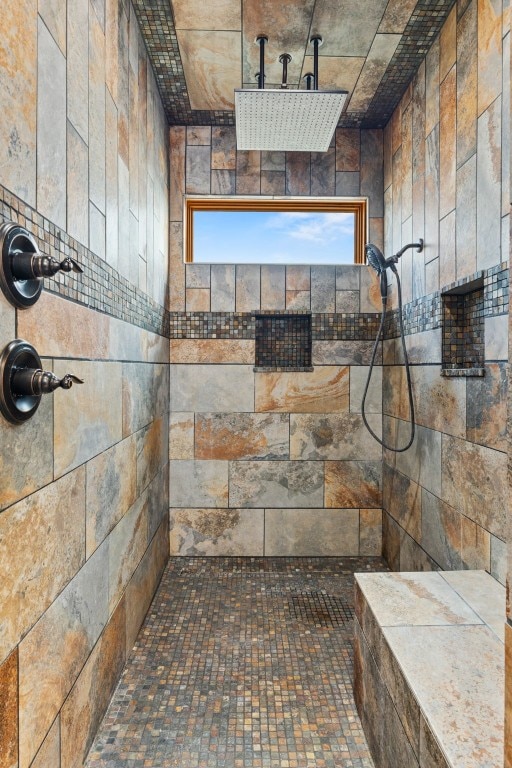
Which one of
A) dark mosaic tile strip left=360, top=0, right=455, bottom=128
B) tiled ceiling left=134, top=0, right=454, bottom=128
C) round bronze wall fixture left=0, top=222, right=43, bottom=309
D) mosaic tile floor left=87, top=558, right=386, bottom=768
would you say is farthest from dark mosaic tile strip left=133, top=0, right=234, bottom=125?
mosaic tile floor left=87, top=558, right=386, bottom=768

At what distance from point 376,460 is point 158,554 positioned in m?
1.62

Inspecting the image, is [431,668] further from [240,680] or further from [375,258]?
[375,258]

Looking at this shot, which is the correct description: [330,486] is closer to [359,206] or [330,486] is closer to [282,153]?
[359,206]

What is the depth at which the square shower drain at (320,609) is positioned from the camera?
2.42 m

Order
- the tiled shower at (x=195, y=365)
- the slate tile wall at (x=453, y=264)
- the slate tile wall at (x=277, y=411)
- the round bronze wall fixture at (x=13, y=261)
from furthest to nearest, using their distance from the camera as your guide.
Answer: the slate tile wall at (x=277, y=411)
the slate tile wall at (x=453, y=264)
the tiled shower at (x=195, y=365)
the round bronze wall fixture at (x=13, y=261)

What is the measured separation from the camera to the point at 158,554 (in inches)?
110

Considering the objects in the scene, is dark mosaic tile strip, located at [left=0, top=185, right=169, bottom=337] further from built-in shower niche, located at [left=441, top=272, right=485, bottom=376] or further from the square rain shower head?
built-in shower niche, located at [left=441, top=272, right=485, bottom=376]

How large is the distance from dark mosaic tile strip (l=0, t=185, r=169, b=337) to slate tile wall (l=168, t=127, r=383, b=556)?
81cm

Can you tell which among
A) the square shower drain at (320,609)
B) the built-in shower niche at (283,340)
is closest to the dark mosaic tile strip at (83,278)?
the built-in shower niche at (283,340)

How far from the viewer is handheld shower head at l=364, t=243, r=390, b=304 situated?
2838 mm

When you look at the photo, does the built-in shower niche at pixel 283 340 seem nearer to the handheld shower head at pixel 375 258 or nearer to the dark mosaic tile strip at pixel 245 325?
the dark mosaic tile strip at pixel 245 325

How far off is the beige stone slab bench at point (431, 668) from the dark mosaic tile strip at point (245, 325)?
1.81 metres

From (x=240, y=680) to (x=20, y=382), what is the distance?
166cm

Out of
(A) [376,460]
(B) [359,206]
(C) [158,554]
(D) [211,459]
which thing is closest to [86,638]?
(C) [158,554]
